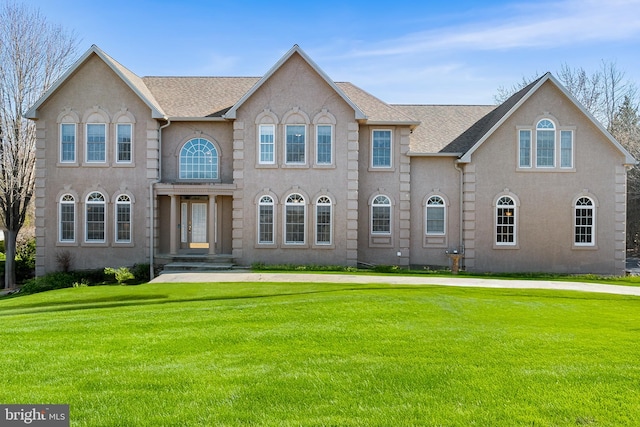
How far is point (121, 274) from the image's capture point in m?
20.3

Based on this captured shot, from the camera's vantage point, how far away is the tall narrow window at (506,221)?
2306 centimetres

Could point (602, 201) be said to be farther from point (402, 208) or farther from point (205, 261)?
point (205, 261)

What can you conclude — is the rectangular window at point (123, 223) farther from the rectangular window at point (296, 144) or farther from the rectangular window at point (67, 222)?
the rectangular window at point (296, 144)

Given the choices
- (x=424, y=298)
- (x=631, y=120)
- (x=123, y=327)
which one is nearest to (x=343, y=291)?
(x=424, y=298)

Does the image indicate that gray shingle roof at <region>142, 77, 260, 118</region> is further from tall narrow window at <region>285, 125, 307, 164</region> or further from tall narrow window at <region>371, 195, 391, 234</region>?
tall narrow window at <region>371, 195, 391, 234</region>

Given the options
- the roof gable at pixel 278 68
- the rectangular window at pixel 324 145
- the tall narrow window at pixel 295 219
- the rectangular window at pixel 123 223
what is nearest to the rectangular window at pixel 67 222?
the rectangular window at pixel 123 223

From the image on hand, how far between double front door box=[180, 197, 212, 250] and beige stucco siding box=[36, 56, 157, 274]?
173 centimetres

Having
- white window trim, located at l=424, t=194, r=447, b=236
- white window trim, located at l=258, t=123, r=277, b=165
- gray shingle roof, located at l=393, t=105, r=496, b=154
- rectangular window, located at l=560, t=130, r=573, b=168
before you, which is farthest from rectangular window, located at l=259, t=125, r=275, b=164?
rectangular window, located at l=560, t=130, r=573, b=168

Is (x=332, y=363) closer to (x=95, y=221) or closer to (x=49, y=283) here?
(x=49, y=283)

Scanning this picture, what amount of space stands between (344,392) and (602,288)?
14.1 meters

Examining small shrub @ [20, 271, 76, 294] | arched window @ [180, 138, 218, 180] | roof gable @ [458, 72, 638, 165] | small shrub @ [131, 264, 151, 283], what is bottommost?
small shrub @ [20, 271, 76, 294]

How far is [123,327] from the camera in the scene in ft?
31.9

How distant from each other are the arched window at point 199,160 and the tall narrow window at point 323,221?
5.02 m

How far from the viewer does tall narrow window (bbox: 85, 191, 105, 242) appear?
74.7 feet
